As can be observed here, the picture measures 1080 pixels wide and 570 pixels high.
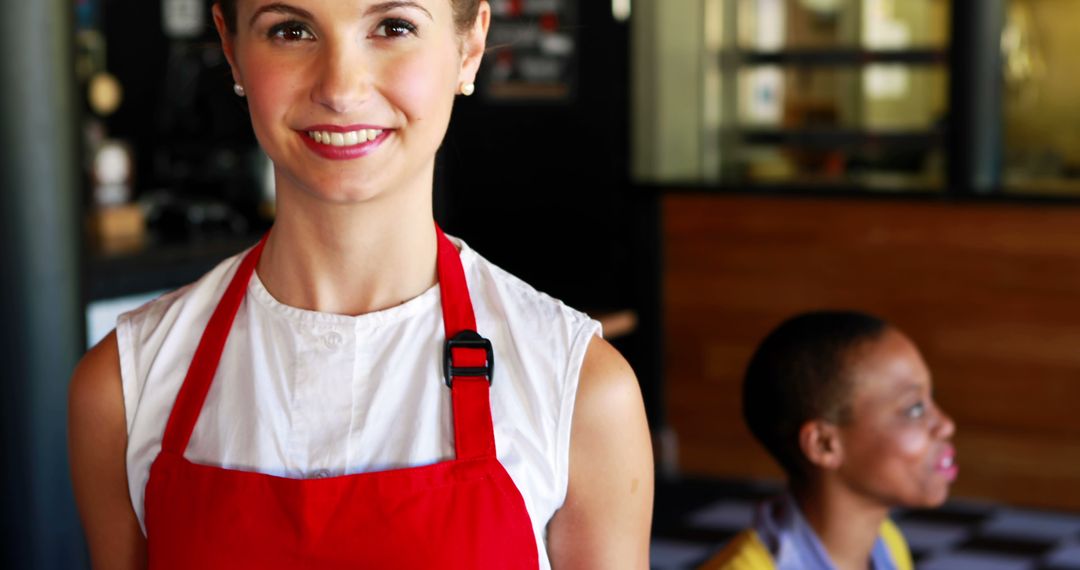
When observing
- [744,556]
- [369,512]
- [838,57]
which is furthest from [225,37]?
[838,57]

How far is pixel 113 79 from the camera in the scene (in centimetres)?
633

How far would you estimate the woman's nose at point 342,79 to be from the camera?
3.76 feet

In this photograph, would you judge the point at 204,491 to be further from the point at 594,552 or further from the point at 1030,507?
the point at 1030,507

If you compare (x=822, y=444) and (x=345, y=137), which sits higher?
(x=345, y=137)

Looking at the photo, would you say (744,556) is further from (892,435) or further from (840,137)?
(840,137)

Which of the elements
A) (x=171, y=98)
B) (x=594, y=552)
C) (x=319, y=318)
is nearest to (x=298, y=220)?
(x=319, y=318)

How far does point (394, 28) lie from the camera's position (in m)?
1.17

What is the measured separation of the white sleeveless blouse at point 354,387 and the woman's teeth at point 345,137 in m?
0.15

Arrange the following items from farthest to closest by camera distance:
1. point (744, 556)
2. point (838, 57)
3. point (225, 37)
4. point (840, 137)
Answer: point (840, 137), point (838, 57), point (744, 556), point (225, 37)

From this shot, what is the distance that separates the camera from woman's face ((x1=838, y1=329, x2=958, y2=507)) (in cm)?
221

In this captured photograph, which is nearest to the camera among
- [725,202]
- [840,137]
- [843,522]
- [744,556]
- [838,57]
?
[744,556]

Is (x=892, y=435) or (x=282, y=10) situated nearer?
(x=282, y=10)

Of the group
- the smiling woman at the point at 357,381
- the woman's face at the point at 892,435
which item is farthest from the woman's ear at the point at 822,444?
the smiling woman at the point at 357,381

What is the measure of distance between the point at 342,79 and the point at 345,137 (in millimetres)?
47
